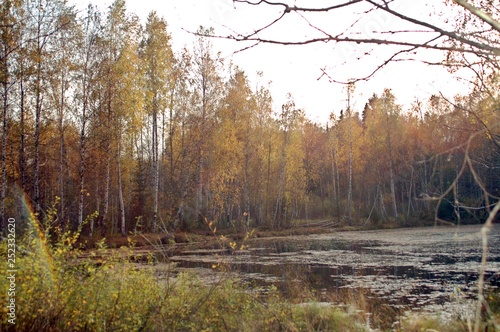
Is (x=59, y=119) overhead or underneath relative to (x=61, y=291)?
overhead

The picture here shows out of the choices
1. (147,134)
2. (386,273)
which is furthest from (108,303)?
(147,134)

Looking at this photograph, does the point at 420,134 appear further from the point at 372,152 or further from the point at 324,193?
the point at 324,193

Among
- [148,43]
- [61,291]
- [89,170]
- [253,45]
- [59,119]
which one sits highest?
[148,43]

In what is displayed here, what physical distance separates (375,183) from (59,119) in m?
36.3

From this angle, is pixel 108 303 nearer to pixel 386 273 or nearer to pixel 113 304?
pixel 113 304

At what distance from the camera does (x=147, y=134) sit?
1417 inches

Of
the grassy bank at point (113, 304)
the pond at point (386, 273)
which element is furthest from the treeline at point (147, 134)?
the grassy bank at point (113, 304)

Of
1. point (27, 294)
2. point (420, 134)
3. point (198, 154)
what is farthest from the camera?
point (420, 134)

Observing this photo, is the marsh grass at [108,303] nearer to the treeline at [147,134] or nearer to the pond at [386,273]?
the pond at [386,273]

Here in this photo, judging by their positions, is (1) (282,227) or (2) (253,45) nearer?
(2) (253,45)

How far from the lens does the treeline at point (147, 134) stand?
65.3 ft

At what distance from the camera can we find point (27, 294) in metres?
4.50

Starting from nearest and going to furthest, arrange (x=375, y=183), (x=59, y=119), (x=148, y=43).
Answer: (x=59, y=119)
(x=148, y=43)
(x=375, y=183)

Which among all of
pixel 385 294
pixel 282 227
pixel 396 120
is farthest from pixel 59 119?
pixel 396 120
